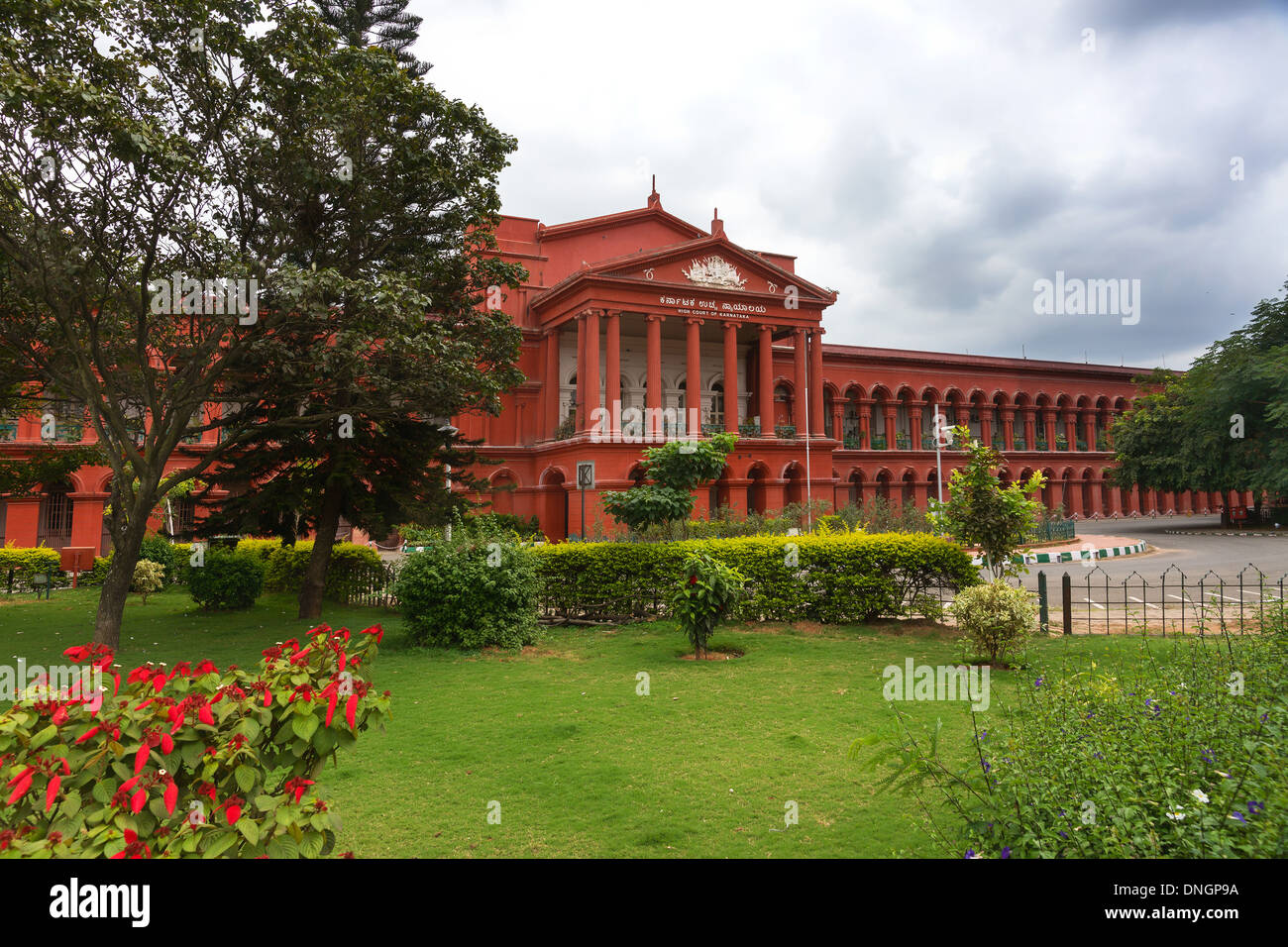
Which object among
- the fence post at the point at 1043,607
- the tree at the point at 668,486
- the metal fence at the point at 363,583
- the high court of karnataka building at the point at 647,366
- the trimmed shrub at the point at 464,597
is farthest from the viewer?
the high court of karnataka building at the point at 647,366

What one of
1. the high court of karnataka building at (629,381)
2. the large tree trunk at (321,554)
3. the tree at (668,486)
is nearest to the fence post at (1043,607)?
the tree at (668,486)

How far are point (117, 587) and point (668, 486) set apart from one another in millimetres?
8210

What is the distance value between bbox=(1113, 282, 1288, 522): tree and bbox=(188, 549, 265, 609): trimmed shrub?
32.7 m

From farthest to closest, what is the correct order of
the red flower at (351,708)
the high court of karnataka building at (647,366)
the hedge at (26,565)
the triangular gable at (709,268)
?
the triangular gable at (709,268), the high court of karnataka building at (647,366), the hedge at (26,565), the red flower at (351,708)

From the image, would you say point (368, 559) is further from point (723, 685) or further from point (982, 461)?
point (982, 461)

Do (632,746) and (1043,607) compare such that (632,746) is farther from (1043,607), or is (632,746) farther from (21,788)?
(1043,607)

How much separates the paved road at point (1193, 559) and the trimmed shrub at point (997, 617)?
7389mm

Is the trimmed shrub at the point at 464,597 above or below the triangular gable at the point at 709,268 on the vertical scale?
below

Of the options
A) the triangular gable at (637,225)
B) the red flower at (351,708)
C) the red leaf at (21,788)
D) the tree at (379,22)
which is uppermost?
the tree at (379,22)

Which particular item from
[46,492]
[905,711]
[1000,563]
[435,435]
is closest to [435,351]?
[435,435]

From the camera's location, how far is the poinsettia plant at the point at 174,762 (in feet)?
5.92

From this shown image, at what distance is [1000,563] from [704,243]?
17.1 meters

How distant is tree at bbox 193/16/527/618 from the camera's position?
30.0 feet

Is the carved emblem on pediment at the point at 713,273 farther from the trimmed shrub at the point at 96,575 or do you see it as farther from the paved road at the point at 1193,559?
the trimmed shrub at the point at 96,575
